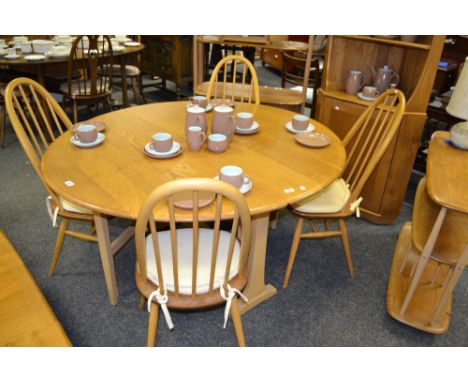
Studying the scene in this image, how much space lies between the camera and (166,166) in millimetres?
1474

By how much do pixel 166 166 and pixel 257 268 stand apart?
0.65 meters

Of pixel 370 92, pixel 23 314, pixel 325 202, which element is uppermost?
pixel 370 92

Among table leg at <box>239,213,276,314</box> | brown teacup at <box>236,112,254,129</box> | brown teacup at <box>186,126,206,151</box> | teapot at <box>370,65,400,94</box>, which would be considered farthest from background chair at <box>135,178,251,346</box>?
teapot at <box>370,65,400,94</box>

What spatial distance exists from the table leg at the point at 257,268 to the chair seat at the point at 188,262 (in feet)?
0.39

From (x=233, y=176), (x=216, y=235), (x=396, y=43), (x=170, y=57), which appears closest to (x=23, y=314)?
(x=216, y=235)

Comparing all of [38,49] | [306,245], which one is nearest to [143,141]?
[306,245]

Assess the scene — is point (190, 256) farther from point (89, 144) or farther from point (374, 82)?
point (374, 82)

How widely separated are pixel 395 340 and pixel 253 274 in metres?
0.71

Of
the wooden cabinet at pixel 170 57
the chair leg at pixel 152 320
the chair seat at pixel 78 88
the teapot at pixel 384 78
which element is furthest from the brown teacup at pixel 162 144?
the wooden cabinet at pixel 170 57

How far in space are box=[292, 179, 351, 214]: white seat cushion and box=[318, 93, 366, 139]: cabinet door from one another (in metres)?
0.64

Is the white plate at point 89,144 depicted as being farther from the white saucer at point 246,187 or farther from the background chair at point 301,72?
the background chair at point 301,72

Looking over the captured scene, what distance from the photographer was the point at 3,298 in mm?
1252

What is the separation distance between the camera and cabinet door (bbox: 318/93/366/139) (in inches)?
90.7

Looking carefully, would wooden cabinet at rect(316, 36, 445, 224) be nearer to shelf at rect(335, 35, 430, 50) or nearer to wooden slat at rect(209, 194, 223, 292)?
shelf at rect(335, 35, 430, 50)
